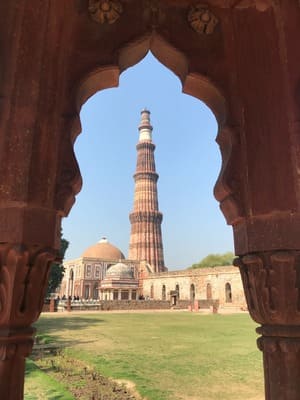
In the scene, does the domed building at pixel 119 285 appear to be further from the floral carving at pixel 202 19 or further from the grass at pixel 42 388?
the floral carving at pixel 202 19

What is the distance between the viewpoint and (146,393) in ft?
16.9

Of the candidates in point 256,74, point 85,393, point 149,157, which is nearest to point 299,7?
point 256,74

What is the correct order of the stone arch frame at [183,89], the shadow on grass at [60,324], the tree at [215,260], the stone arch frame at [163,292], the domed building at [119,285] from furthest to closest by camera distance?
Answer: the tree at [215,260] → the stone arch frame at [163,292] → the domed building at [119,285] → the shadow on grass at [60,324] → the stone arch frame at [183,89]

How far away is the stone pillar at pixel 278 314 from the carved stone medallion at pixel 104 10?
1.57 meters

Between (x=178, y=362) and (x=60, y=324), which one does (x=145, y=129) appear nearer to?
(x=60, y=324)

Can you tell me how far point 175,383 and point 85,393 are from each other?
144 cm

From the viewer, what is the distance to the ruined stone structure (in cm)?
163

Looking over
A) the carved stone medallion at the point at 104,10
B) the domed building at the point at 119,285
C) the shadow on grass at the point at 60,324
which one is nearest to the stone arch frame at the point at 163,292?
the domed building at the point at 119,285

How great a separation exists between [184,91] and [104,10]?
0.67 meters

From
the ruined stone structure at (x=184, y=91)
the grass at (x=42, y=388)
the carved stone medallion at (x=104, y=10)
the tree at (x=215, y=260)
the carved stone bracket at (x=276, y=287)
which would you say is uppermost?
the tree at (x=215, y=260)

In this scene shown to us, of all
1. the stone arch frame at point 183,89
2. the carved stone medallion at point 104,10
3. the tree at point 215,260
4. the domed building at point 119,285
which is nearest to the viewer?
the stone arch frame at point 183,89

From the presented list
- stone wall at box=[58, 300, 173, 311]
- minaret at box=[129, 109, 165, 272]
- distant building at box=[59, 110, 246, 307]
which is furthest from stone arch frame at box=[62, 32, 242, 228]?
minaret at box=[129, 109, 165, 272]

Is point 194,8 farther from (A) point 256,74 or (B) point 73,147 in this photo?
(B) point 73,147

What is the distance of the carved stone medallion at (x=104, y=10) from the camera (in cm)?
209
